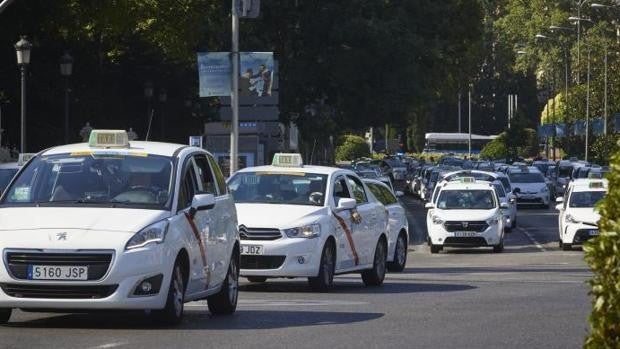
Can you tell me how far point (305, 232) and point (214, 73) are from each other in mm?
15334

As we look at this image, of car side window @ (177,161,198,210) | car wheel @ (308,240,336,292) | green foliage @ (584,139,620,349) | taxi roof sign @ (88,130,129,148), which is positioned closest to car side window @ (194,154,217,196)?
car side window @ (177,161,198,210)

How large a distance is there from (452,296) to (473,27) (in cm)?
6284

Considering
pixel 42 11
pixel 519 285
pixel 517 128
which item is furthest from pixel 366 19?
pixel 517 128

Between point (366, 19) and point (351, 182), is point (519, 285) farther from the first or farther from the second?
point (366, 19)

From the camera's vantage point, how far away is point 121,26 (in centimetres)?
5072

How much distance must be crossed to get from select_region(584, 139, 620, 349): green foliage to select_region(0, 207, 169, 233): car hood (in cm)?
659

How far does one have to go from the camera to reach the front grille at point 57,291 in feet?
46.5

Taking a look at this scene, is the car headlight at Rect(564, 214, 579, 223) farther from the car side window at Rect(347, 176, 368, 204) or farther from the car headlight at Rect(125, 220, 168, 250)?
the car headlight at Rect(125, 220, 168, 250)

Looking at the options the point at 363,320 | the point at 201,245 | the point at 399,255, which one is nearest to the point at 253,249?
the point at 363,320

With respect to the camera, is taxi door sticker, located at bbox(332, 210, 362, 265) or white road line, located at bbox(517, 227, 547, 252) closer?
taxi door sticker, located at bbox(332, 210, 362, 265)

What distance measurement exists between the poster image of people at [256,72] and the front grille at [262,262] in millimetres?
15625

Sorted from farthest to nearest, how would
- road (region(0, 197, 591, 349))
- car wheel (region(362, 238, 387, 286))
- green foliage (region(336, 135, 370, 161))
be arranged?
green foliage (region(336, 135, 370, 161)) < car wheel (region(362, 238, 387, 286)) < road (region(0, 197, 591, 349))

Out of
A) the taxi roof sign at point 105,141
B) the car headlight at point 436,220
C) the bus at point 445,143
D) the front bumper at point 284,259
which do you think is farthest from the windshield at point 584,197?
the bus at point 445,143

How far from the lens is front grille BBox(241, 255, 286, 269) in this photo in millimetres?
20797
